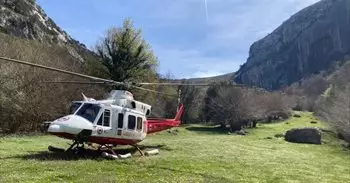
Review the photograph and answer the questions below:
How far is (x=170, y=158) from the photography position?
2620cm

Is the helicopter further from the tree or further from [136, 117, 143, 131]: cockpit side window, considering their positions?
the tree

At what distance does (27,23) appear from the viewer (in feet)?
298

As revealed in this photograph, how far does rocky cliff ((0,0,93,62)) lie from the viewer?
84306 millimetres

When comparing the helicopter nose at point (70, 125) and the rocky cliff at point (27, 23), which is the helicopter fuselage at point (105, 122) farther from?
the rocky cliff at point (27, 23)

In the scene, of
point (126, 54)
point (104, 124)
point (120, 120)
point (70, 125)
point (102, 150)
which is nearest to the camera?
point (70, 125)

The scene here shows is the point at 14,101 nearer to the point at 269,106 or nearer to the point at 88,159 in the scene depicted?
the point at 88,159

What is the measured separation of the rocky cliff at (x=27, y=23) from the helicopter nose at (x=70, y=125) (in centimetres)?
5560

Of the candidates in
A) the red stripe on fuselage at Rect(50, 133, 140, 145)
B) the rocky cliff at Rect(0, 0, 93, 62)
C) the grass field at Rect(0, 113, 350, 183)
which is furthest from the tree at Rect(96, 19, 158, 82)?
the red stripe on fuselage at Rect(50, 133, 140, 145)

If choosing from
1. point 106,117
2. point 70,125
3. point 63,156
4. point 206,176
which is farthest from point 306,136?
point 70,125

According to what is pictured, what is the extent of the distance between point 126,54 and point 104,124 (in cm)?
3682

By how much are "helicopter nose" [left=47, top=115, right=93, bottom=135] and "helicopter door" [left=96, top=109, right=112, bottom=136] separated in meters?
0.80

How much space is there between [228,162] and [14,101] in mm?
25855

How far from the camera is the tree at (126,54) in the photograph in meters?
59.9

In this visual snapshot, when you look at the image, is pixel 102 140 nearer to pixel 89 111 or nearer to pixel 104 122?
→ pixel 104 122
